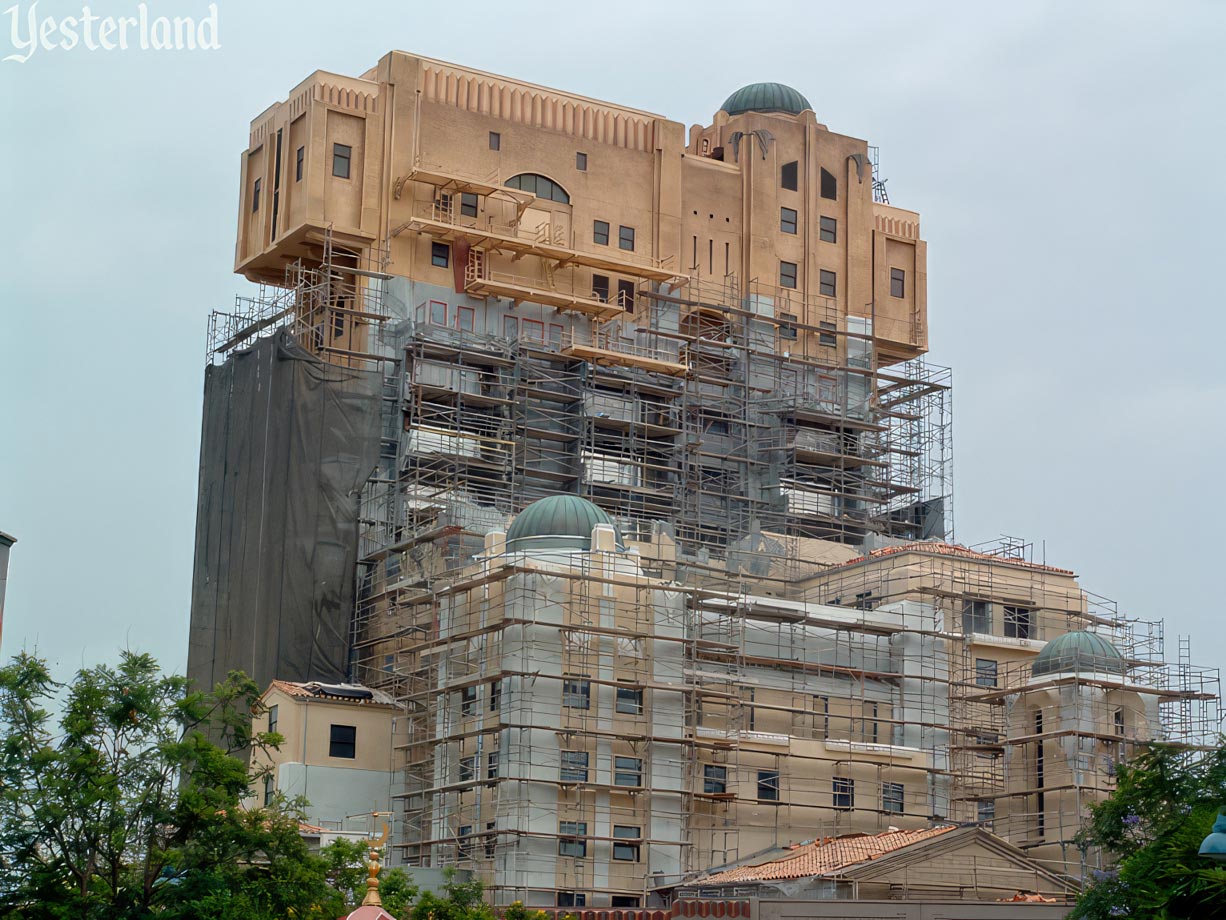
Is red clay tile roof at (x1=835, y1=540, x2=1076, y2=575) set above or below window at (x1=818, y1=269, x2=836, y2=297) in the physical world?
below

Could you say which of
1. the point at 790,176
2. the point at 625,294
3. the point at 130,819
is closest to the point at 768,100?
the point at 790,176

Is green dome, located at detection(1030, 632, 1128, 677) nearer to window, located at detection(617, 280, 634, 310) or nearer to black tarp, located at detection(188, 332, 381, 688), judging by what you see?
window, located at detection(617, 280, 634, 310)

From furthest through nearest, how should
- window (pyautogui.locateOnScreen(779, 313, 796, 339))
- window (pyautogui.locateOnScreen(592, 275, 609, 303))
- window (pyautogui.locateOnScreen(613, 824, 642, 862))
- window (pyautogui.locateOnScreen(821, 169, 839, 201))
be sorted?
window (pyautogui.locateOnScreen(821, 169, 839, 201)) → window (pyautogui.locateOnScreen(779, 313, 796, 339)) → window (pyautogui.locateOnScreen(592, 275, 609, 303)) → window (pyautogui.locateOnScreen(613, 824, 642, 862))

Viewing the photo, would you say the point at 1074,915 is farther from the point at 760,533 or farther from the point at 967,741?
the point at 760,533

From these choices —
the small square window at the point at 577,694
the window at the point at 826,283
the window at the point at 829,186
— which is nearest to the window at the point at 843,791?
the small square window at the point at 577,694

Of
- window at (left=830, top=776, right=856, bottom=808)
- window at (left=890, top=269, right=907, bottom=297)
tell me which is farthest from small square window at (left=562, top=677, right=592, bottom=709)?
window at (left=890, top=269, right=907, bottom=297)

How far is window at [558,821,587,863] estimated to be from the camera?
6731 cm

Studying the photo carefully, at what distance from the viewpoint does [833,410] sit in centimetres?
9319

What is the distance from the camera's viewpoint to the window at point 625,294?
89.8 metres

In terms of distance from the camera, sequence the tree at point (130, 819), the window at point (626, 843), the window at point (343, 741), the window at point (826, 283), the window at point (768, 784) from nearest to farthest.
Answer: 1. the tree at point (130, 819)
2. the window at point (626, 843)
3. the window at point (343, 741)
4. the window at point (768, 784)
5. the window at point (826, 283)

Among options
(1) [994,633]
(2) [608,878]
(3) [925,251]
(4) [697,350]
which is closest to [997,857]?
(2) [608,878]

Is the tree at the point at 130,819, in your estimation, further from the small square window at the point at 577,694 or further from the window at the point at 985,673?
the window at the point at 985,673

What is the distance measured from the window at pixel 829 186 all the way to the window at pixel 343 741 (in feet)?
123

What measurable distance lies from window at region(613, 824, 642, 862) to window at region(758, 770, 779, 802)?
6367 millimetres
